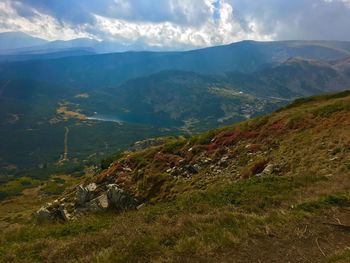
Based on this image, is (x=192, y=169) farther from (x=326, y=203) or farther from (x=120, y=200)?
(x=326, y=203)

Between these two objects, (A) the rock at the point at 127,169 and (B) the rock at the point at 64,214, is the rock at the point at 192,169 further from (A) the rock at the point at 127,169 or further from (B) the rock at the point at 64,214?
(B) the rock at the point at 64,214

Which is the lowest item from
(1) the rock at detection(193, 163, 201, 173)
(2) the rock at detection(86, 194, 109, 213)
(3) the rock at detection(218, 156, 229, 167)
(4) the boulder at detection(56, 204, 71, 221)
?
(4) the boulder at detection(56, 204, 71, 221)

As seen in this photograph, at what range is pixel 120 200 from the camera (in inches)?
1272

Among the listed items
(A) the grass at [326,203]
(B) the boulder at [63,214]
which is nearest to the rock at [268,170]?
(A) the grass at [326,203]

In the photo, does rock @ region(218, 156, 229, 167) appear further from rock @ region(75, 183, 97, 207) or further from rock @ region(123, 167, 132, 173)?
rock @ region(75, 183, 97, 207)

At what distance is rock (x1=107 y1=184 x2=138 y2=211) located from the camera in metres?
32.2

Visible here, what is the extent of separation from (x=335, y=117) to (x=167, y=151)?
21.2 metres

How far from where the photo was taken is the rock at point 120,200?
32219 millimetres

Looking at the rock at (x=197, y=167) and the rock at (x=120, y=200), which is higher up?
the rock at (x=197, y=167)

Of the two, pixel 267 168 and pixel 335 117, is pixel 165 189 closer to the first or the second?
pixel 267 168

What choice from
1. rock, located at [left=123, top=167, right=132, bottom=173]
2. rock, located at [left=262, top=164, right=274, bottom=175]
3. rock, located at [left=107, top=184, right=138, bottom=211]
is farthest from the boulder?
rock, located at [left=262, top=164, right=274, bottom=175]

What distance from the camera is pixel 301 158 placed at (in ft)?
95.7

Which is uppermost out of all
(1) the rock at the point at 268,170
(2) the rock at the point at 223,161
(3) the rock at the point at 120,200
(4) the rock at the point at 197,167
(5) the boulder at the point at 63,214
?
(1) the rock at the point at 268,170

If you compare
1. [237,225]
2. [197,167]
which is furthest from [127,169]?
[237,225]
